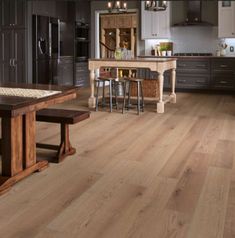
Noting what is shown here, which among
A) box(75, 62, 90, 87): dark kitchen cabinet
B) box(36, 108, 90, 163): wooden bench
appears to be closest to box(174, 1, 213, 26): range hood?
box(75, 62, 90, 87): dark kitchen cabinet

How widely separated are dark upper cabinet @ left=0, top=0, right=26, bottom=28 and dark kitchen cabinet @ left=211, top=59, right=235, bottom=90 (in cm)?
423

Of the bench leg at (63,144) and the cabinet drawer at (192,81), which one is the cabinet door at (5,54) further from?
the bench leg at (63,144)

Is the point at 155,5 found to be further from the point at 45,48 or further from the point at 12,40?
the point at 12,40

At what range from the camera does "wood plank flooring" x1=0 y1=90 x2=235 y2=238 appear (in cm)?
213

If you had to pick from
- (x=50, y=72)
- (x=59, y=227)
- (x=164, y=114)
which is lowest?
(x=59, y=227)

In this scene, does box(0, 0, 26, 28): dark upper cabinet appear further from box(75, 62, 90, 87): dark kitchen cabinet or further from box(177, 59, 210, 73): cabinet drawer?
box(177, 59, 210, 73): cabinet drawer

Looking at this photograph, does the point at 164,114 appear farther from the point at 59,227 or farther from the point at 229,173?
the point at 59,227

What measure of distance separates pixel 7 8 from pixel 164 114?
4238 millimetres

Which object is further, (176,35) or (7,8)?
(176,35)

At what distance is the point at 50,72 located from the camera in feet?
27.0

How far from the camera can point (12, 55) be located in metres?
7.98

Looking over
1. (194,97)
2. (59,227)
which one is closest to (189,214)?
(59,227)

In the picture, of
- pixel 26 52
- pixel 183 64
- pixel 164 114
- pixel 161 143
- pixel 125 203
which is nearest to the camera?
pixel 125 203

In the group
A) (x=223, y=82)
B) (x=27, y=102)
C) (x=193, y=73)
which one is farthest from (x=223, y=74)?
(x=27, y=102)
